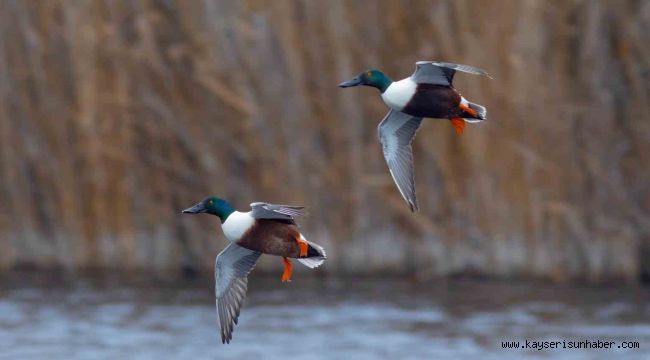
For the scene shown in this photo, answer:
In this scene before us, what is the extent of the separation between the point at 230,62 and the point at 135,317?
1.96 metres

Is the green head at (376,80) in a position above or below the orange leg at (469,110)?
above

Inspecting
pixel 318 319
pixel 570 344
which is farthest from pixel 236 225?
pixel 318 319

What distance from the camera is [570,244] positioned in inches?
400

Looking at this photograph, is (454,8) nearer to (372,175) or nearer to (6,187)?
(372,175)

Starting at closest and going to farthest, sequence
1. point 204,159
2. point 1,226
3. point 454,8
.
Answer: point 454,8, point 204,159, point 1,226

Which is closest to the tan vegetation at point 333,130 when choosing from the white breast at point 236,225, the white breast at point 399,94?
the white breast at point 399,94

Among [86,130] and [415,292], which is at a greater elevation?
[86,130]

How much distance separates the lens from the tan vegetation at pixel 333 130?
982 cm

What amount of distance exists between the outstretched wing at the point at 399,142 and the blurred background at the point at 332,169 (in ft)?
9.74

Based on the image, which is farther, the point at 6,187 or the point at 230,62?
the point at 6,187

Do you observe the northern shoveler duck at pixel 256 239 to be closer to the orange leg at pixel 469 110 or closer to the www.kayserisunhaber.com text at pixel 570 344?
the orange leg at pixel 469 110

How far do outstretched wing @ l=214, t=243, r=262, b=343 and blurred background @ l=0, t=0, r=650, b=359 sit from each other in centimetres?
308

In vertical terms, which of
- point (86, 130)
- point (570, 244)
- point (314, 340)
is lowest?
point (314, 340)

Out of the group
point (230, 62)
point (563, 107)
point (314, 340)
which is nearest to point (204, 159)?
point (230, 62)
